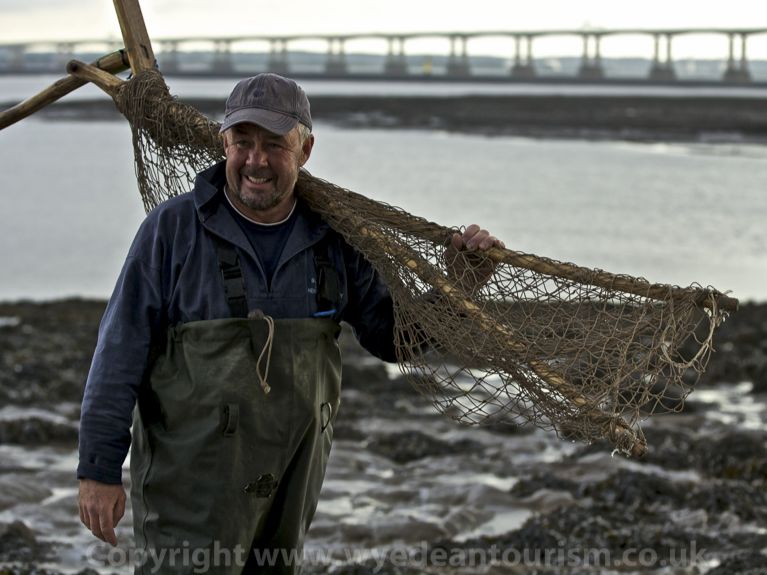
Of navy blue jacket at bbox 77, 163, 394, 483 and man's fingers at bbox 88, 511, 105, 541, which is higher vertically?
navy blue jacket at bbox 77, 163, 394, 483

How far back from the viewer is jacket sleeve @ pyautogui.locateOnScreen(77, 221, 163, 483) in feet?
10.4

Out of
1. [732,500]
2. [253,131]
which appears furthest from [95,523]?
[732,500]

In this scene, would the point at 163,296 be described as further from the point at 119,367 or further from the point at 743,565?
the point at 743,565

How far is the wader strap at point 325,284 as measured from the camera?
3.36m

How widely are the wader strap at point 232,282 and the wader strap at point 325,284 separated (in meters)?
0.22

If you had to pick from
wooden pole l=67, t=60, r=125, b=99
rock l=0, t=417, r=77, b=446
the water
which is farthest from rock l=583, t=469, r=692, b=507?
the water

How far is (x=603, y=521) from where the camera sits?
7094mm

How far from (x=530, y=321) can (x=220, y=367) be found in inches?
36.2

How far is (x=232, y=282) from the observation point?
3225 millimetres

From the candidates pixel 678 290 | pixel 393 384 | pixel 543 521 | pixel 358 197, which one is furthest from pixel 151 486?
pixel 393 384

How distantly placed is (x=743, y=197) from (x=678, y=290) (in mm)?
33020

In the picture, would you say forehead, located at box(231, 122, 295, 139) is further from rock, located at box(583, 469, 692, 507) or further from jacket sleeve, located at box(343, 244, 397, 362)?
rock, located at box(583, 469, 692, 507)

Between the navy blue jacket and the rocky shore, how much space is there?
3140mm

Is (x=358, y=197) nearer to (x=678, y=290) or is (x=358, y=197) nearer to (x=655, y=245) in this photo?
(x=678, y=290)
